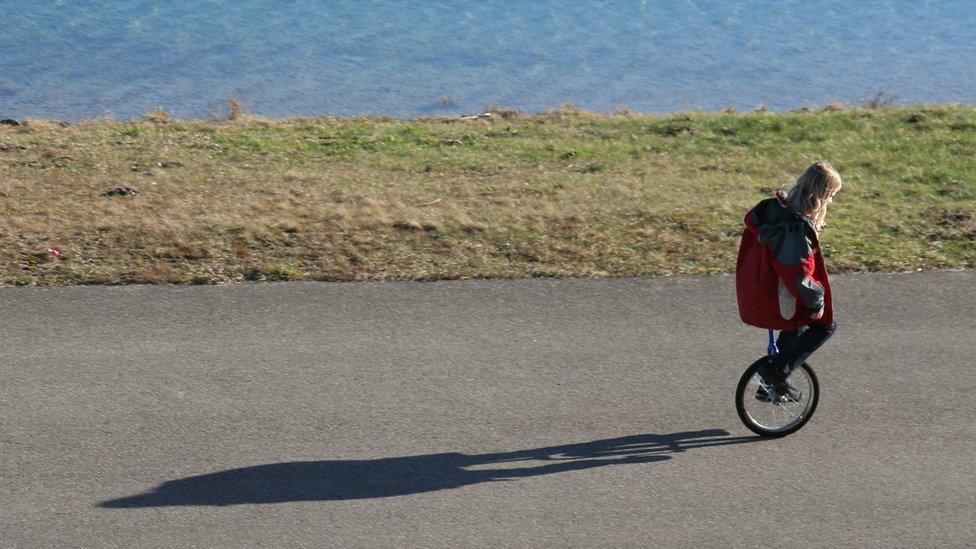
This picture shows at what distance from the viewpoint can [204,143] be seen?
13367 mm

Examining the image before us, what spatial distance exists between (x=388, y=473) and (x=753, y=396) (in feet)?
6.69

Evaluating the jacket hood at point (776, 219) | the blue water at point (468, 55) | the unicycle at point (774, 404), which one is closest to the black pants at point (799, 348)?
the unicycle at point (774, 404)

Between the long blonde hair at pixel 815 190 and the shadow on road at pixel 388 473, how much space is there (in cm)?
130

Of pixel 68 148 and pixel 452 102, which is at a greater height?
pixel 68 148

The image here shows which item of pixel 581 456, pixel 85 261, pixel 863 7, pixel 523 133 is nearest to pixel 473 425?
pixel 581 456

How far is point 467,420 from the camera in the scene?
256 inches

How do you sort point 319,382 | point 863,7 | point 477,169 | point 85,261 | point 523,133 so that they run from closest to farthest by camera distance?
point 319,382 < point 85,261 < point 477,169 < point 523,133 < point 863,7

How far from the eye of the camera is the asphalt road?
5527 millimetres

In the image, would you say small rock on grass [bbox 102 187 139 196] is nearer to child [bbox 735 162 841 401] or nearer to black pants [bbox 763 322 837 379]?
child [bbox 735 162 841 401]

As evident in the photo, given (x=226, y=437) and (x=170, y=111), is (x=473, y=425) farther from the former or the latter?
(x=170, y=111)

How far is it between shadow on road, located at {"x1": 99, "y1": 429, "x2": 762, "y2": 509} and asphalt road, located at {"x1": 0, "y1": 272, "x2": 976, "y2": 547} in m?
0.01

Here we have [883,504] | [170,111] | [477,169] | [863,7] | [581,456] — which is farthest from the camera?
[863,7]

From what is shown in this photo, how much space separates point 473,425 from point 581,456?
0.64m

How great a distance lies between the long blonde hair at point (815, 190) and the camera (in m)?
6.02
